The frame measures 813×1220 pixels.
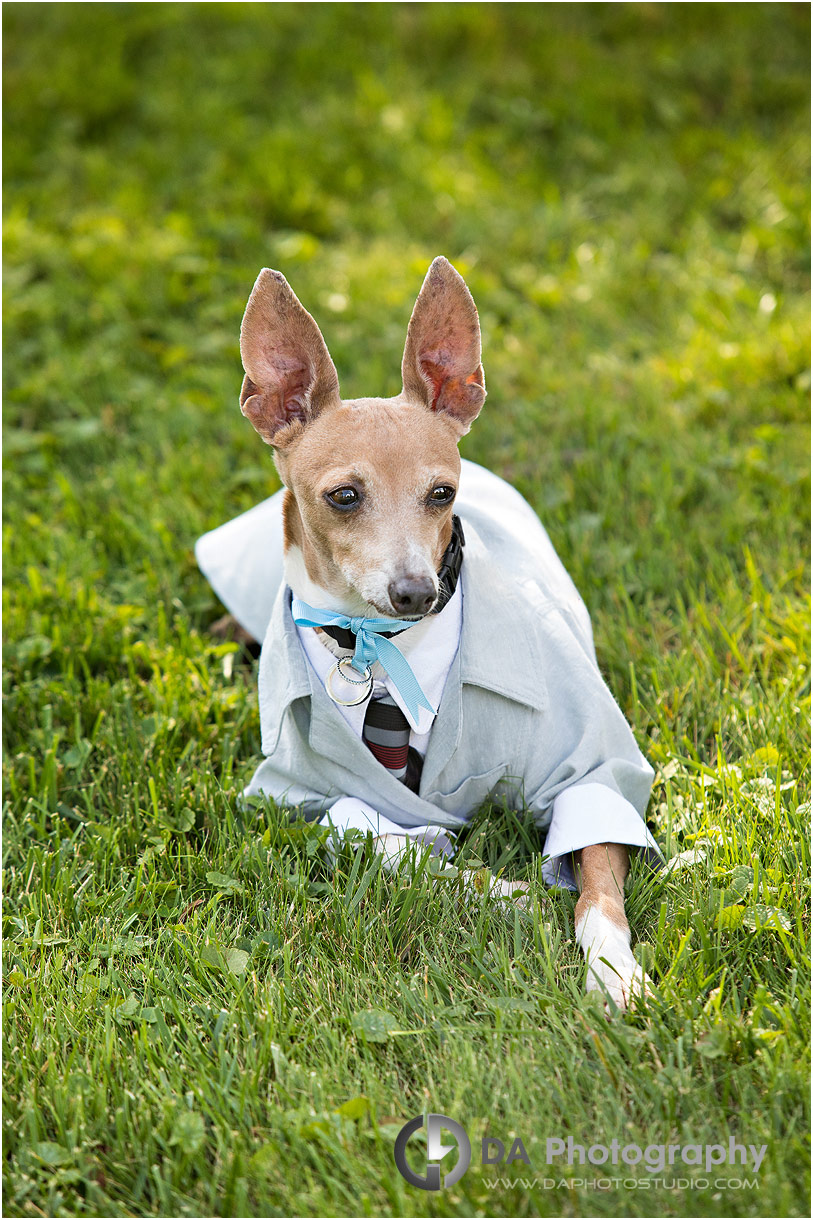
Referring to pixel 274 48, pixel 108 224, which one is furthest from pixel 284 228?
pixel 274 48

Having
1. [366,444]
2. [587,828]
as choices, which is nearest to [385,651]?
[366,444]

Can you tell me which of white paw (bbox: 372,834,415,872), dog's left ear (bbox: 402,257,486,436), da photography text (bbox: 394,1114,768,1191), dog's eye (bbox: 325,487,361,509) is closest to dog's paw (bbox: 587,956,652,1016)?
da photography text (bbox: 394,1114,768,1191)

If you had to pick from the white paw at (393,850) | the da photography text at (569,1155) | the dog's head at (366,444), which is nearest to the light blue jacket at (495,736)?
the white paw at (393,850)

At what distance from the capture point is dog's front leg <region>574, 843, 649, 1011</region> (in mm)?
2271

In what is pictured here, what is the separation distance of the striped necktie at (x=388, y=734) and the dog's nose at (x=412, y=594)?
17.1 inches

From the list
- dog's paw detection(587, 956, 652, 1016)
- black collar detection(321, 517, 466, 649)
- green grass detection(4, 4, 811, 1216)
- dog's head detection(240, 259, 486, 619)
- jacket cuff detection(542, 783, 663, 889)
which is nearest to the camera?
green grass detection(4, 4, 811, 1216)

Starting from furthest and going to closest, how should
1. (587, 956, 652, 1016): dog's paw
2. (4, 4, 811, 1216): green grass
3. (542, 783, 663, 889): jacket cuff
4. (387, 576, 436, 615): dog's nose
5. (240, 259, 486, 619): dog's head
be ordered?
(542, 783, 663, 889): jacket cuff, (240, 259, 486, 619): dog's head, (387, 576, 436, 615): dog's nose, (587, 956, 652, 1016): dog's paw, (4, 4, 811, 1216): green grass

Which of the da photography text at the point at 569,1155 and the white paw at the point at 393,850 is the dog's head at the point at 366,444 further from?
the da photography text at the point at 569,1155

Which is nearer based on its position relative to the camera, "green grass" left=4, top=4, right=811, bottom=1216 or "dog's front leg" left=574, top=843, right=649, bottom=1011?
"green grass" left=4, top=4, right=811, bottom=1216

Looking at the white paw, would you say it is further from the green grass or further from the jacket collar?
the jacket collar

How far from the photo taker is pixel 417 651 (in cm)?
270

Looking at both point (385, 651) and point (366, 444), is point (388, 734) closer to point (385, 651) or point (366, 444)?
point (385, 651)

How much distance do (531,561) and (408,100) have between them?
5.03 metres

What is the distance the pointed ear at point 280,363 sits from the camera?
2590 mm
